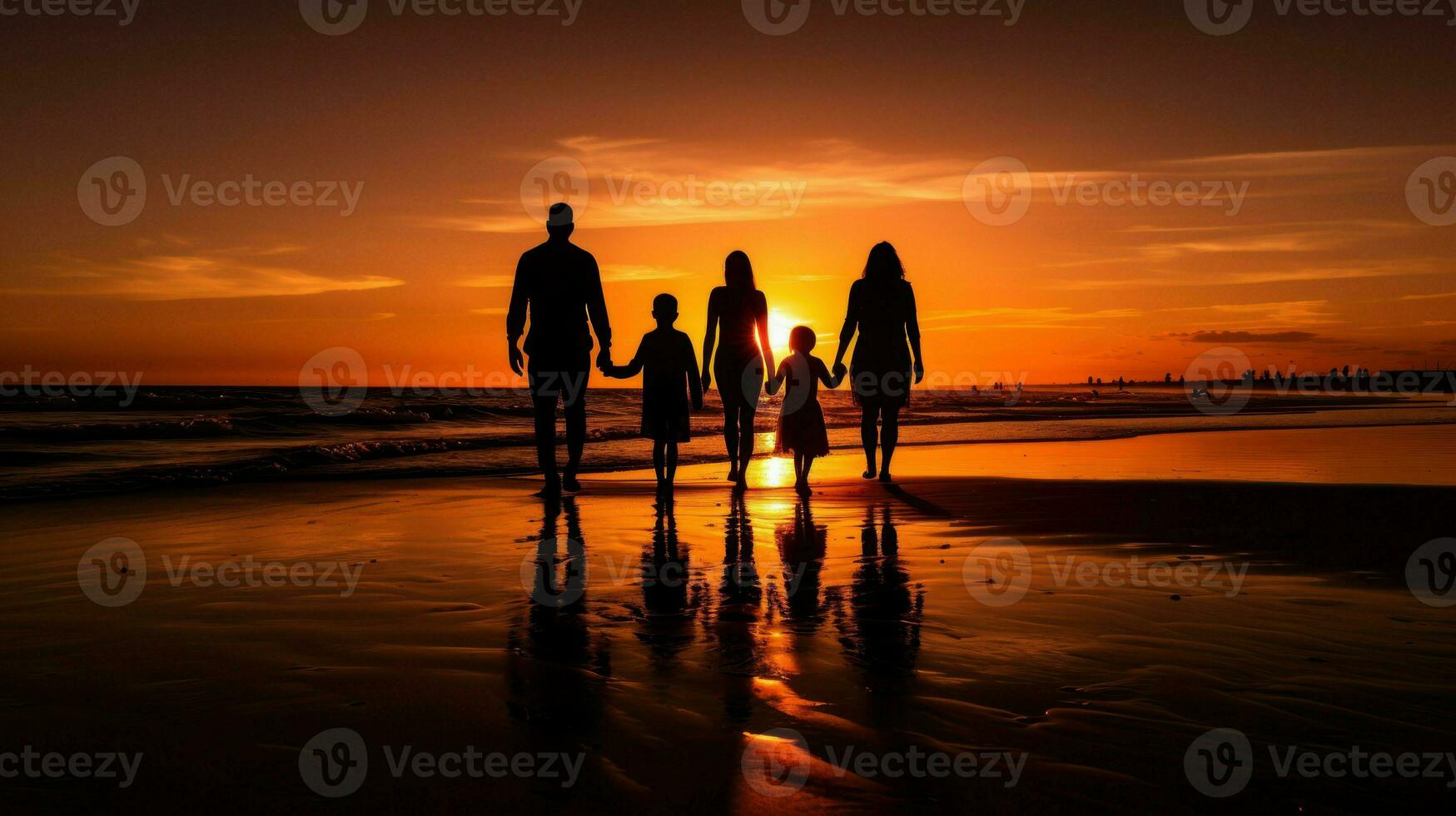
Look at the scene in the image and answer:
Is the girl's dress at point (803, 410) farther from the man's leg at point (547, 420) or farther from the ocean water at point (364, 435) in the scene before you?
the ocean water at point (364, 435)

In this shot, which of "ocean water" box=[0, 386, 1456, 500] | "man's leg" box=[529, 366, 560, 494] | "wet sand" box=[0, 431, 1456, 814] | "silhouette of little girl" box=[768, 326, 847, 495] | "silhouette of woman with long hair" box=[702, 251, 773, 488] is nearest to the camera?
"wet sand" box=[0, 431, 1456, 814]

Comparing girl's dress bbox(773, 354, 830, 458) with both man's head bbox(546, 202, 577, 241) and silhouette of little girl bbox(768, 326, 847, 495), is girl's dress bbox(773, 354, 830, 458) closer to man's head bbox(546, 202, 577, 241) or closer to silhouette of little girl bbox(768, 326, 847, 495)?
silhouette of little girl bbox(768, 326, 847, 495)

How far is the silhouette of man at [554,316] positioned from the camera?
340 inches

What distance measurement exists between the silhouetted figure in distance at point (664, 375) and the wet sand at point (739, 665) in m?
2.74

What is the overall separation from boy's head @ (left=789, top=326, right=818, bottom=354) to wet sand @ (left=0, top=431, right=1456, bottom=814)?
3850mm

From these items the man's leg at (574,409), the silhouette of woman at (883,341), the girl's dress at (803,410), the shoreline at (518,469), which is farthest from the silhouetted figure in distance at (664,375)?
the shoreline at (518,469)

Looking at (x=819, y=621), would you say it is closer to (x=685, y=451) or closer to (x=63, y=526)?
(x=63, y=526)

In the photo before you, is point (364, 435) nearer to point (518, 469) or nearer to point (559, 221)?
point (518, 469)

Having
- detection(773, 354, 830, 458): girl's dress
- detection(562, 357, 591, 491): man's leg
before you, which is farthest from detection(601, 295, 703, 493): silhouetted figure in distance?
detection(773, 354, 830, 458): girl's dress

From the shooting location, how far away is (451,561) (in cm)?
527

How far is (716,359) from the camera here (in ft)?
33.1

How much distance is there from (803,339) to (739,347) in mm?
717

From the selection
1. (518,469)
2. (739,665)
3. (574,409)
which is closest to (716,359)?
(574,409)

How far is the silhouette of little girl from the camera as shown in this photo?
9.30 metres
